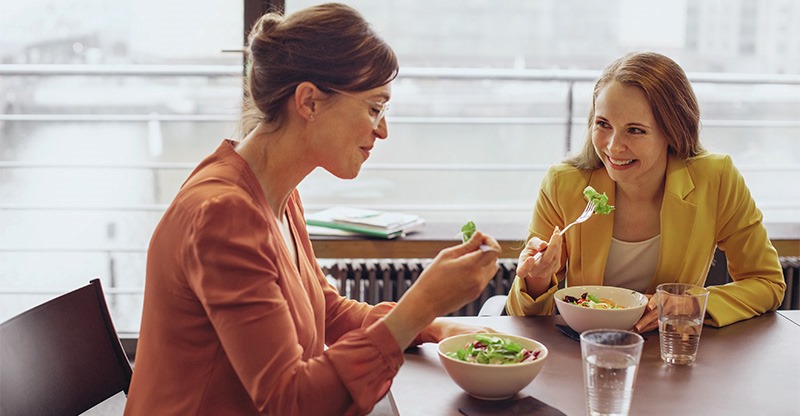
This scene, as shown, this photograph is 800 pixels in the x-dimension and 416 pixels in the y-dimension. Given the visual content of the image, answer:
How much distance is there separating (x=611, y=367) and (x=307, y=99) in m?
0.62

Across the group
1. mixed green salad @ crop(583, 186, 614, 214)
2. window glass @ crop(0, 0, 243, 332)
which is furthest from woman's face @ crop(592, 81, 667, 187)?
window glass @ crop(0, 0, 243, 332)

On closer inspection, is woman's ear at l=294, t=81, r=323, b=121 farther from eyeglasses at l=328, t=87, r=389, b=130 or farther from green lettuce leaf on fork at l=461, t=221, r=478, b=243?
green lettuce leaf on fork at l=461, t=221, r=478, b=243

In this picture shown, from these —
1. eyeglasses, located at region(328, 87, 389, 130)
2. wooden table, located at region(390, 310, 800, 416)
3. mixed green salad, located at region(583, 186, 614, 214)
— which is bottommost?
wooden table, located at region(390, 310, 800, 416)

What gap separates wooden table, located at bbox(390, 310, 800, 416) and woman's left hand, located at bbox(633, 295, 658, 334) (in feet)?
0.06

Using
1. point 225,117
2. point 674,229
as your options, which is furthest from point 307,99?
point 225,117

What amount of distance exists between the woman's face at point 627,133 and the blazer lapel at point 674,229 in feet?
0.30

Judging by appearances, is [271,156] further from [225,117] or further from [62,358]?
[225,117]

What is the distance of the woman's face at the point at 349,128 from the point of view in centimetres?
150

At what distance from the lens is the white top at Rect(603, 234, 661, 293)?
219 centimetres

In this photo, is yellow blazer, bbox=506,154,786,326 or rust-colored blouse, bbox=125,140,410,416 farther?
yellow blazer, bbox=506,154,786,326

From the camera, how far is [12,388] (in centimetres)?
149

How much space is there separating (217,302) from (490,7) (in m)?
3.87

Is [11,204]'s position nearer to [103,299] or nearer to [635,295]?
[103,299]

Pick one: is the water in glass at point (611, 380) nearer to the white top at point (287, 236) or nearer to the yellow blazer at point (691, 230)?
the white top at point (287, 236)
